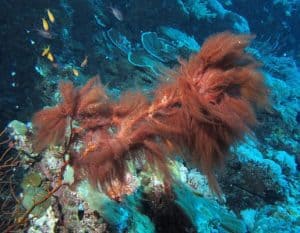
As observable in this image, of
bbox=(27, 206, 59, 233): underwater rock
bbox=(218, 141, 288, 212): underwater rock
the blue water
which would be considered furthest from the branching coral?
bbox=(218, 141, 288, 212): underwater rock

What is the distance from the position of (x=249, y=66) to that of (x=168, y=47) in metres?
7.10

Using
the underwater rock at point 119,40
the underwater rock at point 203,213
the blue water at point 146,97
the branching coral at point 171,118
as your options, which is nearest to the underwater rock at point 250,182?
the blue water at point 146,97

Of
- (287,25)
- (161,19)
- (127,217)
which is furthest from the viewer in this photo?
(287,25)

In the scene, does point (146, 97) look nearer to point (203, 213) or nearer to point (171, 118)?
point (171, 118)

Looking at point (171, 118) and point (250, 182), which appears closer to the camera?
point (171, 118)

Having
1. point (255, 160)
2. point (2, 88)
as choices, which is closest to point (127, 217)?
point (255, 160)

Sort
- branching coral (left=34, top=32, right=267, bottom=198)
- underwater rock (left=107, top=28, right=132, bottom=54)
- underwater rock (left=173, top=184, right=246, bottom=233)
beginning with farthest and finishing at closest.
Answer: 1. underwater rock (left=107, top=28, right=132, bottom=54)
2. underwater rock (left=173, top=184, right=246, bottom=233)
3. branching coral (left=34, top=32, right=267, bottom=198)

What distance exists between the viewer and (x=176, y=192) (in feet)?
14.3

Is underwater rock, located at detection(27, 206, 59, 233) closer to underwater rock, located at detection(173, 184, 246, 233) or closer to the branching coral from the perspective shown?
the branching coral

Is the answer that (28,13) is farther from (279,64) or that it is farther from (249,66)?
(279,64)

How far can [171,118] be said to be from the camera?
2.92m

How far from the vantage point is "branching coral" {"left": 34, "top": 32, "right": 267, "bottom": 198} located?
2814mm

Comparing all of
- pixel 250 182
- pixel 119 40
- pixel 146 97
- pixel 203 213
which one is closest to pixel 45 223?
pixel 146 97

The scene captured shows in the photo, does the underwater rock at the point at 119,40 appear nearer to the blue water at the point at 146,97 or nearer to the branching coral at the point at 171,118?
the blue water at the point at 146,97
